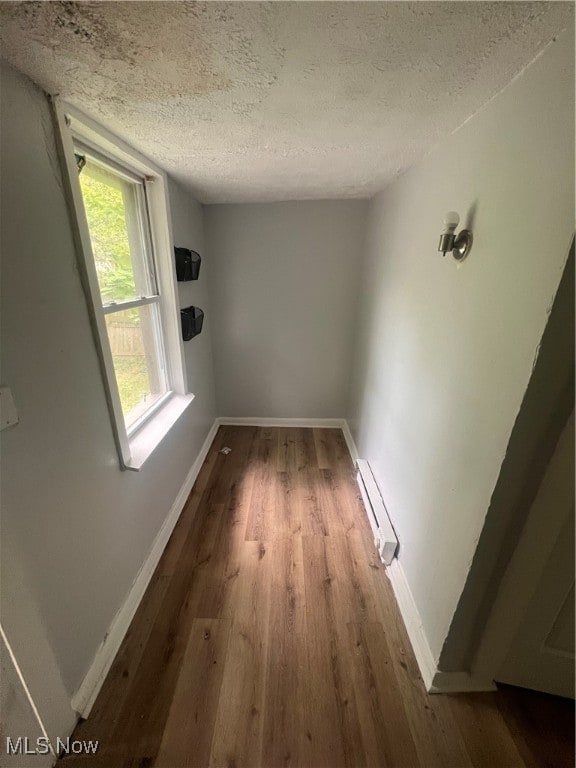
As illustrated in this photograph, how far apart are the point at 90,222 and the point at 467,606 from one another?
6.72 ft

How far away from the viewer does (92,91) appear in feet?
2.84

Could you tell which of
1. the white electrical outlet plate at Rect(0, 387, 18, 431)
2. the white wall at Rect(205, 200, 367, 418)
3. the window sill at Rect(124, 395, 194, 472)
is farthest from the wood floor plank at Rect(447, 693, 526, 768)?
the white wall at Rect(205, 200, 367, 418)

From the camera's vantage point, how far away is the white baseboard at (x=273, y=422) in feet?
9.91

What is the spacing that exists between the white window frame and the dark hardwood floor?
0.72 meters

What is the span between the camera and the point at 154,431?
5.31 feet

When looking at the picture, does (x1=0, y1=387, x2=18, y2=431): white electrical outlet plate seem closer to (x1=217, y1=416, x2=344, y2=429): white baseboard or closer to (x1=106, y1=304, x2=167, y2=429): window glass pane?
(x1=106, y1=304, x2=167, y2=429): window glass pane

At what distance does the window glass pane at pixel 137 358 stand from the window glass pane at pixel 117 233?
0.38ft

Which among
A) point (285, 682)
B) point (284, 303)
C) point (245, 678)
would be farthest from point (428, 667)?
point (284, 303)

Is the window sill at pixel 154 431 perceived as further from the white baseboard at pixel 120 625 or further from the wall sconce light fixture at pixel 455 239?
the wall sconce light fixture at pixel 455 239

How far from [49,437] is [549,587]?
163 cm

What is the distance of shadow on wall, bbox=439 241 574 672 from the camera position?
0.67m

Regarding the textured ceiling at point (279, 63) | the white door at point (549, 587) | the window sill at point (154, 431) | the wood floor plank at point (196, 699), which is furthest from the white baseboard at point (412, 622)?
the textured ceiling at point (279, 63)

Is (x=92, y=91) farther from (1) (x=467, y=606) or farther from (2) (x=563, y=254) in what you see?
(1) (x=467, y=606)

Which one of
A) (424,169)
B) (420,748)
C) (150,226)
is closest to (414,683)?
(420,748)
